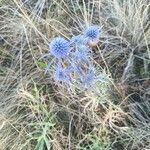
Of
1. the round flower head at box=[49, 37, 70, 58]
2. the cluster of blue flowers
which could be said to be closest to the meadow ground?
the cluster of blue flowers

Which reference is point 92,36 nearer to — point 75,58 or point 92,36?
point 92,36

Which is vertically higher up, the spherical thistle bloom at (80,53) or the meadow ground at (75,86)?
the spherical thistle bloom at (80,53)

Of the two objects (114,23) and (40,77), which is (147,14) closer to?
(114,23)

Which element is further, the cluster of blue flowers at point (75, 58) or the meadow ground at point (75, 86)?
the meadow ground at point (75, 86)

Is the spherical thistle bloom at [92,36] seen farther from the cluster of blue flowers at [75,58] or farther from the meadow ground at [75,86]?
the meadow ground at [75,86]

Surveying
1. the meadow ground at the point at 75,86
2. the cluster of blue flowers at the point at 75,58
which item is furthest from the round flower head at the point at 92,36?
the meadow ground at the point at 75,86

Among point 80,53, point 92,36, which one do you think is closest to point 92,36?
point 92,36

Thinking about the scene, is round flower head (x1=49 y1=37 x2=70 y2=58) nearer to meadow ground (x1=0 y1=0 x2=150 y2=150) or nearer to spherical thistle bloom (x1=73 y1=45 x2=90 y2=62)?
spherical thistle bloom (x1=73 y1=45 x2=90 y2=62)
